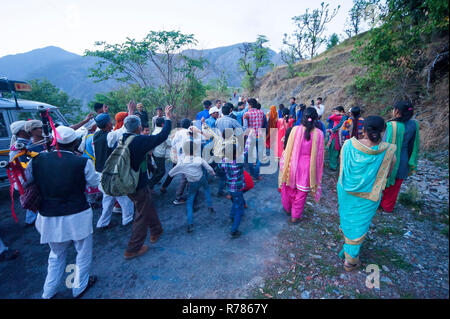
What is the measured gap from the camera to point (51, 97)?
36.6 ft

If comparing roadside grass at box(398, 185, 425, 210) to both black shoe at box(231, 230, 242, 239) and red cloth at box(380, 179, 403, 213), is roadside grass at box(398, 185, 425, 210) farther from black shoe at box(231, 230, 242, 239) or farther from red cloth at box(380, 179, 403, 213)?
black shoe at box(231, 230, 242, 239)

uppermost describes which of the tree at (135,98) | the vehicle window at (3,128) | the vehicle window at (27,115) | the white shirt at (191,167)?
the tree at (135,98)

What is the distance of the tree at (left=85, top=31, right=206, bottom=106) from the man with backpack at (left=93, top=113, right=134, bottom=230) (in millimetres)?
5432

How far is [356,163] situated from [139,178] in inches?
111

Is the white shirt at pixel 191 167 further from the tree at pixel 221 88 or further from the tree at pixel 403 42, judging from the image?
the tree at pixel 221 88

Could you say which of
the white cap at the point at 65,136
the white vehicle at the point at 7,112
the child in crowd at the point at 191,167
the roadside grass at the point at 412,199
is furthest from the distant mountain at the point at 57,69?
the white cap at the point at 65,136

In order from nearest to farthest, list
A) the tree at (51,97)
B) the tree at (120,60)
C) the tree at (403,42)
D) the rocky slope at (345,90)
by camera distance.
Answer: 1. the tree at (403,42)
2. the rocky slope at (345,90)
3. the tree at (120,60)
4. the tree at (51,97)

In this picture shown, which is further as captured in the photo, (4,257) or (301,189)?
(301,189)

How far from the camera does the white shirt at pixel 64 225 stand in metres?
2.13

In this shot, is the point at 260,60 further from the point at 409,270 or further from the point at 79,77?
the point at 79,77

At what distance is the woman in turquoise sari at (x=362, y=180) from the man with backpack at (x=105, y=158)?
11.5 ft

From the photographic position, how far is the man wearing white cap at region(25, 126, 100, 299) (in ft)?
6.76

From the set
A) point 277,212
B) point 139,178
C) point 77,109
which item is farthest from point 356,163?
point 77,109

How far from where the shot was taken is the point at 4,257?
9.76 ft
